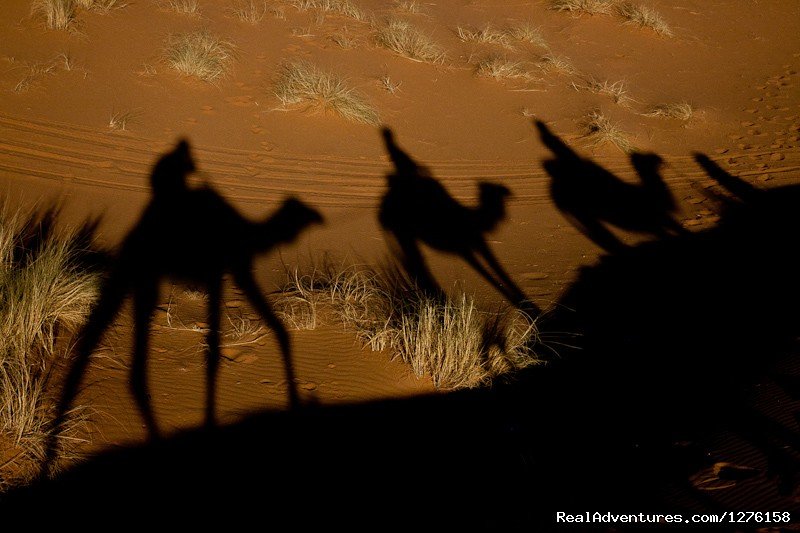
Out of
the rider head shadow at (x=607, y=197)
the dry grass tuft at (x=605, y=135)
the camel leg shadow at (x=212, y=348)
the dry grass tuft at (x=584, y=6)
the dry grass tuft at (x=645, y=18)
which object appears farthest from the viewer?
the dry grass tuft at (x=584, y=6)

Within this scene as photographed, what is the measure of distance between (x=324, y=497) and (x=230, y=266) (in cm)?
276

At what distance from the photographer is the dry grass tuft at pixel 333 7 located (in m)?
11.1

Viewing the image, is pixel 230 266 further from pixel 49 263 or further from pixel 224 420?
pixel 224 420

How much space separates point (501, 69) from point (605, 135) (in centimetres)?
231

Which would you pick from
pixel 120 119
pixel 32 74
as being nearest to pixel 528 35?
pixel 120 119

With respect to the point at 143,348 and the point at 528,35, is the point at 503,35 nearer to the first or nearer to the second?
the point at 528,35

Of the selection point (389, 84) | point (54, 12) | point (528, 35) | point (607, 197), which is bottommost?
point (607, 197)

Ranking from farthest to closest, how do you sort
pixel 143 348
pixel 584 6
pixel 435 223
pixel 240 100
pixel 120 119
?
pixel 584 6 < pixel 240 100 < pixel 120 119 < pixel 435 223 < pixel 143 348

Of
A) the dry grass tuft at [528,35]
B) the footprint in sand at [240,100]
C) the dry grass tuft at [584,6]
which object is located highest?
the dry grass tuft at [584,6]

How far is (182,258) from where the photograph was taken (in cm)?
555

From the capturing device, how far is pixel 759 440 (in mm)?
3246

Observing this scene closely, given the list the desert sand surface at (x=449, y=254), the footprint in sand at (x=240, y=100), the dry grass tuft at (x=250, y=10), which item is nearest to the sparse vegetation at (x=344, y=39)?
the desert sand surface at (x=449, y=254)

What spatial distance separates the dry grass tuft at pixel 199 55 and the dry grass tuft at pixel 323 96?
0.90 metres

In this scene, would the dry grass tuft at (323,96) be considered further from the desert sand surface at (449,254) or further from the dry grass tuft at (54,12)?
the dry grass tuft at (54,12)
